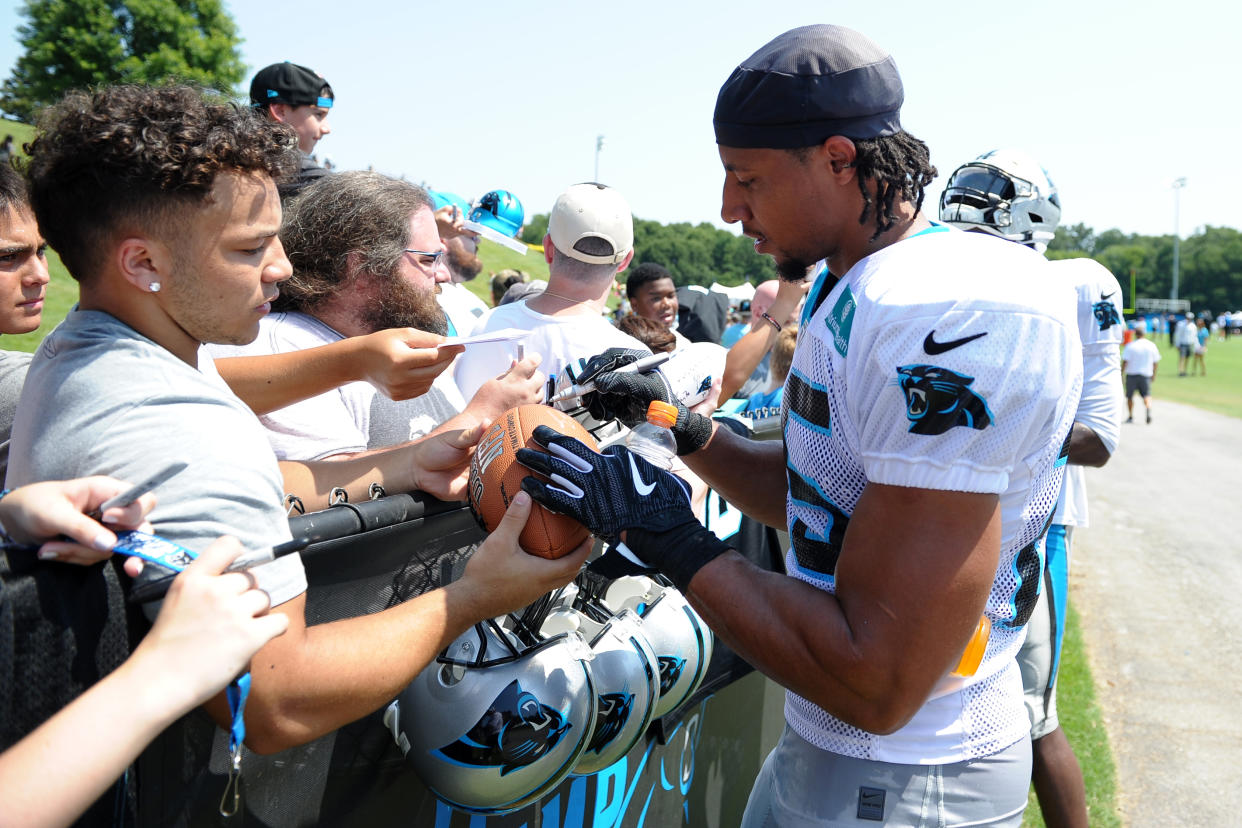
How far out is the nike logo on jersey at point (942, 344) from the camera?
67.3 inches

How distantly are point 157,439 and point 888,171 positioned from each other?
1.60 meters

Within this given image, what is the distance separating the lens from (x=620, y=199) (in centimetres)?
433

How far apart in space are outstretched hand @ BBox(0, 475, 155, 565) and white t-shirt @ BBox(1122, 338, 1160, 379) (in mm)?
20540

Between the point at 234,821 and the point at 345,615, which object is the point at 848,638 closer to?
the point at 345,615

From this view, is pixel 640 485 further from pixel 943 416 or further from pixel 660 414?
pixel 943 416

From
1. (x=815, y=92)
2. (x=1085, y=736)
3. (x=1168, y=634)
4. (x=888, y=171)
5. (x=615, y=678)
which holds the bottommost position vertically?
(x=1168, y=634)

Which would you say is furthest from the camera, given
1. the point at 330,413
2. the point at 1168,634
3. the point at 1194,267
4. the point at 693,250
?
the point at 1194,267

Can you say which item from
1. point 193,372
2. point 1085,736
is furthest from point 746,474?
point 1085,736

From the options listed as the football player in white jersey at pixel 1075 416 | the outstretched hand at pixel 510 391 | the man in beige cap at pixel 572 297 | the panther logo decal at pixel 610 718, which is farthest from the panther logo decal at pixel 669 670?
the man in beige cap at pixel 572 297

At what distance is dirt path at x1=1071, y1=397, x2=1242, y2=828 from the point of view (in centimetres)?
452

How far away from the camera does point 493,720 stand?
6.56ft

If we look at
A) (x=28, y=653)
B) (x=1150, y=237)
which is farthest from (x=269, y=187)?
(x=1150, y=237)

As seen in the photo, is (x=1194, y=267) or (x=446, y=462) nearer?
(x=446, y=462)

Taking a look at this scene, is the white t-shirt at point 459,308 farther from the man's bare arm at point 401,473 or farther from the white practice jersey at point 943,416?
the white practice jersey at point 943,416
